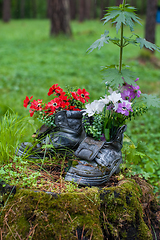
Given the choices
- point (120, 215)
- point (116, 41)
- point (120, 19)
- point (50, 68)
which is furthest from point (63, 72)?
point (120, 215)

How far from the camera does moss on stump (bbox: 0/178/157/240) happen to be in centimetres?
176

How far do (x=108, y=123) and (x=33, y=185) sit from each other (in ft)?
2.75

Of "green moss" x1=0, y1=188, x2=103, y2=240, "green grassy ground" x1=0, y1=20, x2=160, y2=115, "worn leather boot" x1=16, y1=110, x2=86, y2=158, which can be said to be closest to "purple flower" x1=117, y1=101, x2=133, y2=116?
"worn leather boot" x1=16, y1=110, x2=86, y2=158

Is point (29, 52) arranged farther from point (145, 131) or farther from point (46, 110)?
point (46, 110)

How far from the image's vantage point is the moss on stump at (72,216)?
176 cm

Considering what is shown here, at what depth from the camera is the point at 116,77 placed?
6.37ft

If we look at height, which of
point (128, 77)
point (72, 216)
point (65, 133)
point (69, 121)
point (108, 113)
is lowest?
point (72, 216)

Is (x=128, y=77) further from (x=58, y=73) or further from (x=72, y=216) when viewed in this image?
(x=58, y=73)

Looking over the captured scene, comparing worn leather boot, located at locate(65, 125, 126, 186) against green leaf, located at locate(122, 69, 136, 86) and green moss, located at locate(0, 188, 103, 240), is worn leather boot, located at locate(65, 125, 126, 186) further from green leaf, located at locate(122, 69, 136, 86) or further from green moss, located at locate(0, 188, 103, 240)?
green leaf, located at locate(122, 69, 136, 86)

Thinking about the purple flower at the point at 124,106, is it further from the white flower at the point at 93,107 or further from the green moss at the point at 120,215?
the green moss at the point at 120,215

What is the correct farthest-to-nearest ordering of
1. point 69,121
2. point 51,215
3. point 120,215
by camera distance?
point 69,121 → point 120,215 → point 51,215

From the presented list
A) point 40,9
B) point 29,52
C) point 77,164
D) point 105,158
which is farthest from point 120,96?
point 40,9

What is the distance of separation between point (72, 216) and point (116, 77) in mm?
1133

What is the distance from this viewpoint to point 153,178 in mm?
3223
